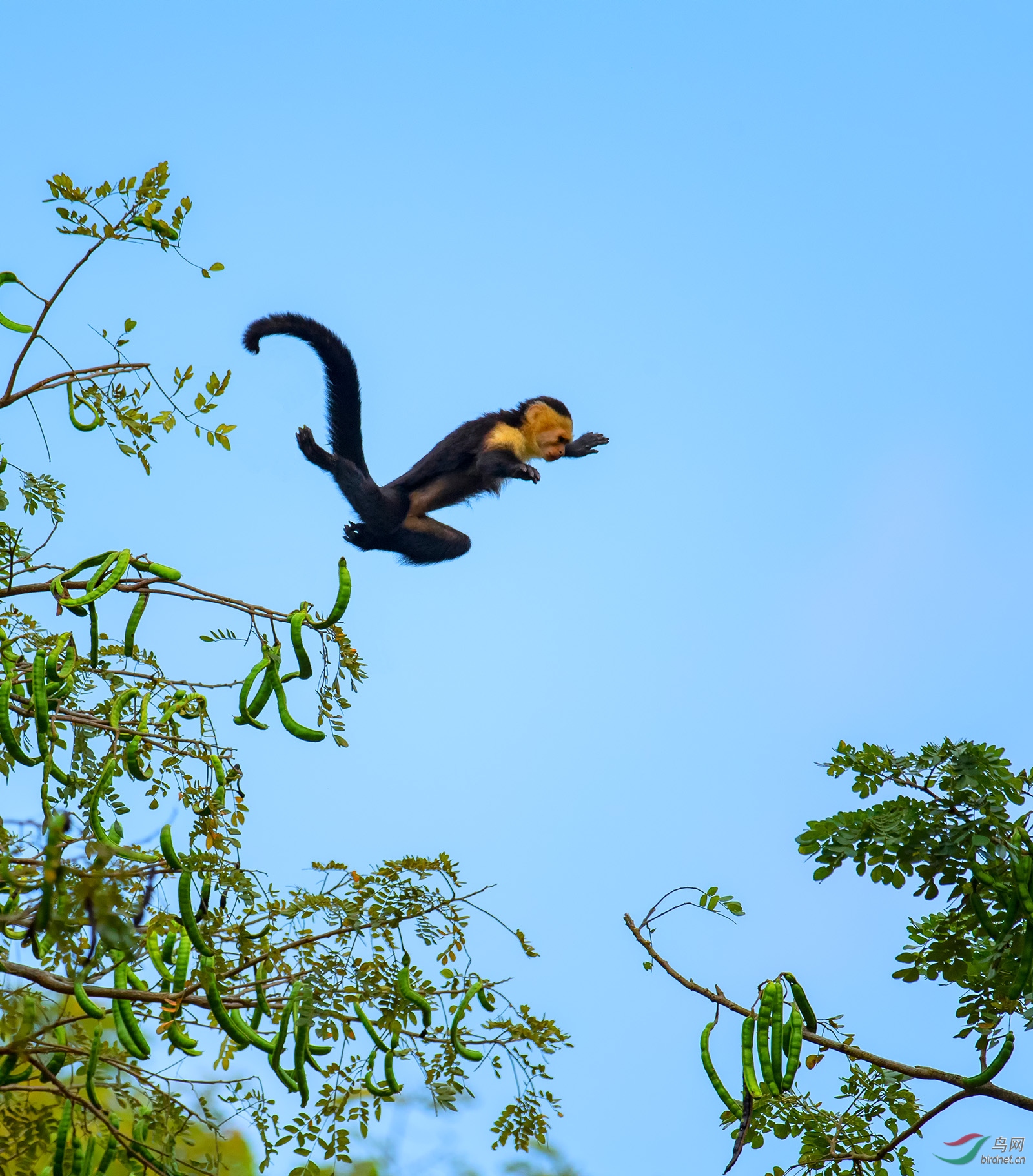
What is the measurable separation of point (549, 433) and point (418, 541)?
95 centimetres

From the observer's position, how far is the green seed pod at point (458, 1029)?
367 cm

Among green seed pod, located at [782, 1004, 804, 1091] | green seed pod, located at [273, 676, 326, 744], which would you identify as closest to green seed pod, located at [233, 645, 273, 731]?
green seed pod, located at [273, 676, 326, 744]

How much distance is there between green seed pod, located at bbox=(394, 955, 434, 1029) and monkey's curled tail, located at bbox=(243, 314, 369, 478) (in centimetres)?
383

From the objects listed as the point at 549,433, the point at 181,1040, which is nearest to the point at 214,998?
the point at 181,1040

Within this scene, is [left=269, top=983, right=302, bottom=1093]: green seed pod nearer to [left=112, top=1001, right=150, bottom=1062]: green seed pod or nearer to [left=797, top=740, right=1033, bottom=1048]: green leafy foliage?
[left=112, top=1001, right=150, bottom=1062]: green seed pod

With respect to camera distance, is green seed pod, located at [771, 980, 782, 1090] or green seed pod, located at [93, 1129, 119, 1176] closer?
green seed pod, located at [93, 1129, 119, 1176]

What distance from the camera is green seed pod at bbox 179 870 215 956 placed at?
302cm

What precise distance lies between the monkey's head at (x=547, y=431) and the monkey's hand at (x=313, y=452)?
1216mm

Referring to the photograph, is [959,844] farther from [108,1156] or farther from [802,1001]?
[108,1156]

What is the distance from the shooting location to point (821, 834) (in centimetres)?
378

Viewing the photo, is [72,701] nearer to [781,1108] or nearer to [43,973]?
[43,973]

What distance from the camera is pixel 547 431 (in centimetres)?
750

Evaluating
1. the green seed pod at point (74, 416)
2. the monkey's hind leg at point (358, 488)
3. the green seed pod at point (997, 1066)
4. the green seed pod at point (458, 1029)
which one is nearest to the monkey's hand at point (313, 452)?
the monkey's hind leg at point (358, 488)

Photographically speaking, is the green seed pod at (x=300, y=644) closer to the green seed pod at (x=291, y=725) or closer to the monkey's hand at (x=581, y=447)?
the green seed pod at (x=291, y=725)
